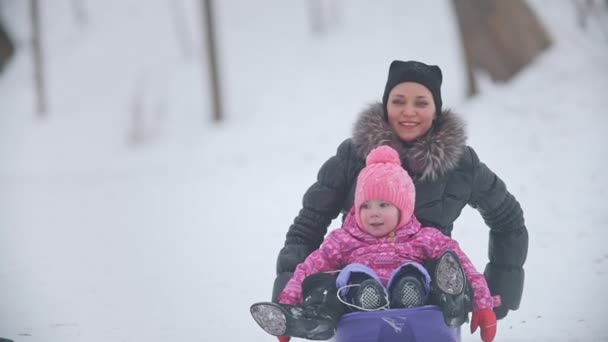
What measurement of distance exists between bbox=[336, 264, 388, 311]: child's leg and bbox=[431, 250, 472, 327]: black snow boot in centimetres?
18

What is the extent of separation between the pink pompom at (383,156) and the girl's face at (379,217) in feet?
0.61

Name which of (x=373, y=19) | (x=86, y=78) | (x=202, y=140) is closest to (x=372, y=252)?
(x=202, y=140)

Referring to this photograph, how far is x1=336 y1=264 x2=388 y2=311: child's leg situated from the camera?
220cm

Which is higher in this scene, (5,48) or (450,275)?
(5,48)

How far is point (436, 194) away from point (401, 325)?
714 millimetres

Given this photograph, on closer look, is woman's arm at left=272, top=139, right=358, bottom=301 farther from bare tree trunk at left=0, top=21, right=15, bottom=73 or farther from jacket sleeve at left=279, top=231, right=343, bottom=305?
bare tree trunk at left=0, top=21, right=15, bottom=73

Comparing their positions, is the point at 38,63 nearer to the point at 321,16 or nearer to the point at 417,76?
the point at 321,16

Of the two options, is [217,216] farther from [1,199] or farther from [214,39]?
[214,39]

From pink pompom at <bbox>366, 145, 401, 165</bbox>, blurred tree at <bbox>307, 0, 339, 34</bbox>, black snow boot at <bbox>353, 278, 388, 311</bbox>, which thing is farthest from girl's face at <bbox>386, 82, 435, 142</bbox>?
blurred tree at <bbox>307, 0, 339, 34</bbox>

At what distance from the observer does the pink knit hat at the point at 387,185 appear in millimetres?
2451

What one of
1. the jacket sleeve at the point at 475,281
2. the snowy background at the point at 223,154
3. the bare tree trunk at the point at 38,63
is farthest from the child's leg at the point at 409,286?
the bare tree trunk at the point at 38,63

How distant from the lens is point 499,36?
8648 millimetres

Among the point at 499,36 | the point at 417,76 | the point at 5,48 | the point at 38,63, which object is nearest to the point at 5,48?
the point at 5,48

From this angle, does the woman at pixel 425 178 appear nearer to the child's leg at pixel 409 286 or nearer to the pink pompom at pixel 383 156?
the pink pompom at pixel 383 156
